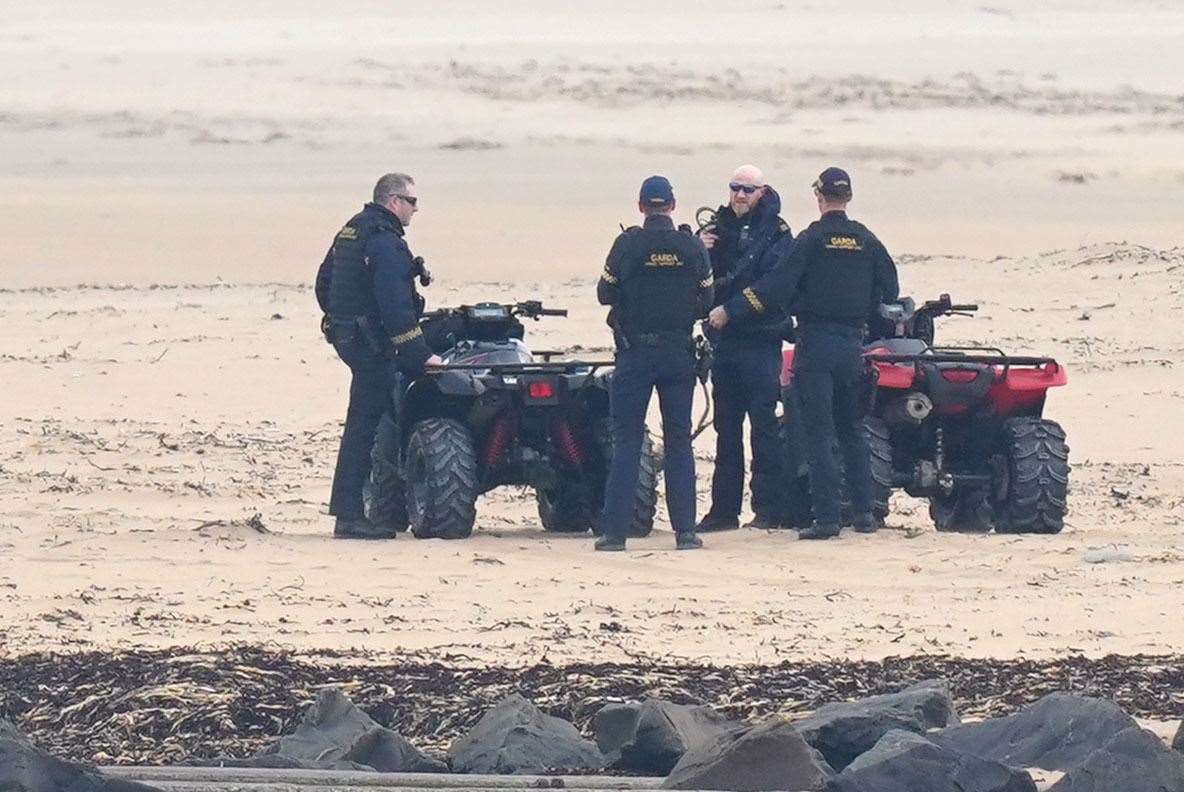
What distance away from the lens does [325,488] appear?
1409cm

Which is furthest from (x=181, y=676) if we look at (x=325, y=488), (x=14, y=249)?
(x=14, y=249)

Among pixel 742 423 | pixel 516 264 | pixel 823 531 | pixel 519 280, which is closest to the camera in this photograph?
pixel 823 531

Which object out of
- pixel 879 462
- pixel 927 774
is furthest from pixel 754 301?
pixel 927 774

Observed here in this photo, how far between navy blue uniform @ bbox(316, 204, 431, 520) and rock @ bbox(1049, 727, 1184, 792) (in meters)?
5.51

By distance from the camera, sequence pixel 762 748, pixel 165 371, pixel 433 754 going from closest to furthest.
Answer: pixel 762 748, pixel 433 754, pixel 165 371

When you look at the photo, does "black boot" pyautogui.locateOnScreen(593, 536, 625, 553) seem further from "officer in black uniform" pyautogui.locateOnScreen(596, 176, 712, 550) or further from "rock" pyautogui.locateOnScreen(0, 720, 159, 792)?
"rock" pyautogui.locateOnScreen(0, 720, 159, 792)

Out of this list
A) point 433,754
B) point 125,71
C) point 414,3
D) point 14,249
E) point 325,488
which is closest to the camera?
point 433,754

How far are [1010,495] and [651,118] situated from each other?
3338cm

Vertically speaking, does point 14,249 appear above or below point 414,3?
below

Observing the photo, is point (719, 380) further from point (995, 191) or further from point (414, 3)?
point (414, 3)

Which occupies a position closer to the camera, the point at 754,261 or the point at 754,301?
the point at 754,301

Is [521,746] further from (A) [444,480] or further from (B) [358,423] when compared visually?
(B) [358,423]

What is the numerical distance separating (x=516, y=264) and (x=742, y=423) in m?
16.3

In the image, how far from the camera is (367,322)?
1180 centimetres
